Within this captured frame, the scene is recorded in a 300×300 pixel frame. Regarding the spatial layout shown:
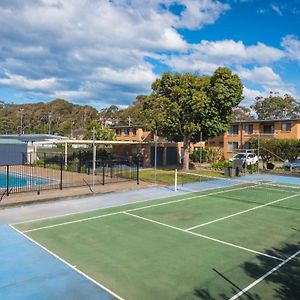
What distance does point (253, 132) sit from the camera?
5162 cm

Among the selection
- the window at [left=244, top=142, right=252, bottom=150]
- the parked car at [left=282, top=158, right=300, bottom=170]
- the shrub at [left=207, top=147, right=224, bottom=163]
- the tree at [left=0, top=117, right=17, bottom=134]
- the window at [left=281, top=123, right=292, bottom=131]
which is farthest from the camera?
the tree at [left=0, top=117, right=17, bottom=134]

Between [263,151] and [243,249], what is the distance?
1251 inches

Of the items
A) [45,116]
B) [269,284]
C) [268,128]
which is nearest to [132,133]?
[268,128]

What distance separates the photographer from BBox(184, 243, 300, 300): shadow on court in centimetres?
798

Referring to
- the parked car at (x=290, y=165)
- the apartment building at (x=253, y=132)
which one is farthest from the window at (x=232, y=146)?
the parked car at (x=290, y=165)

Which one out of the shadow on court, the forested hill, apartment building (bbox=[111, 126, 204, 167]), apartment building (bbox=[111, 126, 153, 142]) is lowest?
the shadow on court

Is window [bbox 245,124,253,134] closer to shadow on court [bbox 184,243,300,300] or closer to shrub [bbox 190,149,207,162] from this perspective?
shrub [bbox 190,149,207,162]

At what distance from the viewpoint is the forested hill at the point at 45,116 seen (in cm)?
12006

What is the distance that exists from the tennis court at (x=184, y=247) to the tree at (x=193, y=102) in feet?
47.8

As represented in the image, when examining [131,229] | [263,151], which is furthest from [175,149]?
[131,229]

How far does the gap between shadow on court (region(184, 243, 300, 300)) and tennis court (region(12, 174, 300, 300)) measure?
0.02 meters

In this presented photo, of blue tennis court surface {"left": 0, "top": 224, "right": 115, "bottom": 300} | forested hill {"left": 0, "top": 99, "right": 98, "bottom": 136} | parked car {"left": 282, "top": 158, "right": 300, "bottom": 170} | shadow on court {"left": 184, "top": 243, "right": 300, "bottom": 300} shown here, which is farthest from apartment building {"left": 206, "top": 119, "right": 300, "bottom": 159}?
forested hill {"left": 0, "top": 99, "right": 98, "bottom": 136}

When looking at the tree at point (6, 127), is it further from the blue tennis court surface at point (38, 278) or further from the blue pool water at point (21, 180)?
the blue tennis court surface at point (38, 278)

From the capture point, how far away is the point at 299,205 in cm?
1916
